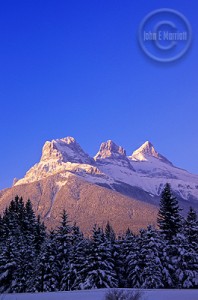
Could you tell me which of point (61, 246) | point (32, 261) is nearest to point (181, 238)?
point (61, 246)

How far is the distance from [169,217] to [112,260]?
785 centimetres

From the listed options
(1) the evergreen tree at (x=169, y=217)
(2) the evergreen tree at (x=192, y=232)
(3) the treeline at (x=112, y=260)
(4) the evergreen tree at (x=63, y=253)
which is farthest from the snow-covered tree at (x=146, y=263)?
(4) the evergreen tree at (x=63, y=253)

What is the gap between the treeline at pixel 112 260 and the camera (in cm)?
4091

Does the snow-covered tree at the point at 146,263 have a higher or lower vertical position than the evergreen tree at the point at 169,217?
lower

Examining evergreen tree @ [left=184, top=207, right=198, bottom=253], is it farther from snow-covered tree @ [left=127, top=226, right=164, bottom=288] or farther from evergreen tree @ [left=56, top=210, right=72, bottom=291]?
evergreen tree @ [left=56, top=210, right=72, bottom=291]

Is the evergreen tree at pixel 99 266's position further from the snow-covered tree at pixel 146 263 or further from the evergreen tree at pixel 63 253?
the evergreen tree at pixel 63 253

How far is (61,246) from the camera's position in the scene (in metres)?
47.0

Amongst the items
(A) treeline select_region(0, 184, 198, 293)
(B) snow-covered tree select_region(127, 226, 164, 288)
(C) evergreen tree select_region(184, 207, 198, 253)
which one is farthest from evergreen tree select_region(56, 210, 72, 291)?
(C) evergreen tree select_region(184, 207, 198, 253)

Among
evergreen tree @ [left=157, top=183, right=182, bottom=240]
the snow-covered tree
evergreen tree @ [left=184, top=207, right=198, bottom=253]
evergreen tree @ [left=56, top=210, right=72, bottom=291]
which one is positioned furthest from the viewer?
evergreen tree @ [left=56, top=210, right=72, bottom=291]

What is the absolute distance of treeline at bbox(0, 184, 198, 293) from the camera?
4091cm

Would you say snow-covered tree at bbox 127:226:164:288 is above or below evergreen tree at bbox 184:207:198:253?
below

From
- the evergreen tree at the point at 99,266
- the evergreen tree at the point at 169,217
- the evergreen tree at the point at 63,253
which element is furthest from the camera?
the evergreen tree at the point at 63,253

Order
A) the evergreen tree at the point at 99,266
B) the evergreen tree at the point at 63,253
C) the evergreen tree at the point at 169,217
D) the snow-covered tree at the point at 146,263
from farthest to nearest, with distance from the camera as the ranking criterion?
the evergreen tree at the point at 63,253, the evergreen tree at the point at 169,217, the evergreen tree at the point at 99,266, the snow-covered tree at the point at 146,263

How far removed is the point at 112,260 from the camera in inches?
1761
